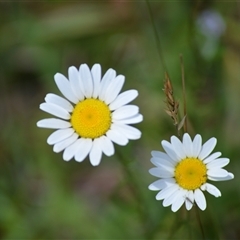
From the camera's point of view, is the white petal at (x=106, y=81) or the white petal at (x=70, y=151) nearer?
the white petal at (x=70, y=151)

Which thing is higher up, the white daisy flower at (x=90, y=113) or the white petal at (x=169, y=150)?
the white daisy flower at (x=90, y=113)

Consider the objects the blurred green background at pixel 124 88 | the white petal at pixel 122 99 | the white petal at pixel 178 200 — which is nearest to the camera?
the white petal at pixel 178 200

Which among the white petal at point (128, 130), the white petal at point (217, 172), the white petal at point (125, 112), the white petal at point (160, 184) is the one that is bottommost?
the white petal at point (160, 184)

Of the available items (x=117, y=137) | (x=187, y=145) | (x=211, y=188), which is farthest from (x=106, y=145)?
(x=211, y=188)

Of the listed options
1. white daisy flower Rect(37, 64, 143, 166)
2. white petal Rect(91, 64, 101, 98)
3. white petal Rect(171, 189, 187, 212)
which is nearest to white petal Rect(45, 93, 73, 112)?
white daisy flower Rect(37, 64, 143, 166)

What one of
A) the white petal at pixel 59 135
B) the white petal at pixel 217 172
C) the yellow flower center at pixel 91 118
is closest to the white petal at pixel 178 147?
the white petal at pixel 217 172

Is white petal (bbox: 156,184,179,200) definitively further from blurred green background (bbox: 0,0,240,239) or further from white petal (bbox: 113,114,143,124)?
blurred green background (bbox: 0,0,240,239)

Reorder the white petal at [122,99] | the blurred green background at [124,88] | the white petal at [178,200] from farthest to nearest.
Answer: the blurred green background at [124,88]
the white petal at [122,99]
the white petal at [178,200]

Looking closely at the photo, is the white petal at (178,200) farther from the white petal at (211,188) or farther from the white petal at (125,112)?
the white petal at (125,112)

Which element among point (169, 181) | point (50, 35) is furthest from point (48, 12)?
point (169, 181)
